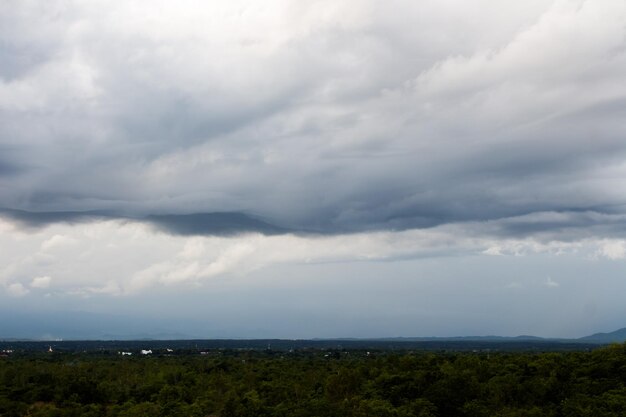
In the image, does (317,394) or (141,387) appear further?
(141,387)

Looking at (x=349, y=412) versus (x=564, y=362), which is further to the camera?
(x=564, y=362)

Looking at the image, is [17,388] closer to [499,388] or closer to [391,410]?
[391,410]

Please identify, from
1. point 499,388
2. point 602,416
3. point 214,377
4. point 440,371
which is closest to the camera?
point 602,416

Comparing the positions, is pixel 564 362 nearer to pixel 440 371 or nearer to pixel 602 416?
pixel 440 371

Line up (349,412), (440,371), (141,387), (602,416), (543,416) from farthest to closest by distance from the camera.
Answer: (141,387) → (440,371) → (349,412) → (543,416) → (602,416)

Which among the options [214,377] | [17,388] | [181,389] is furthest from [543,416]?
[17,388]

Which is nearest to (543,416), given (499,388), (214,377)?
(499,388)
